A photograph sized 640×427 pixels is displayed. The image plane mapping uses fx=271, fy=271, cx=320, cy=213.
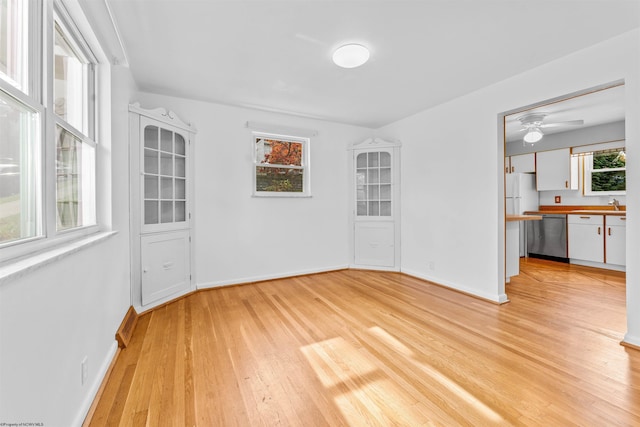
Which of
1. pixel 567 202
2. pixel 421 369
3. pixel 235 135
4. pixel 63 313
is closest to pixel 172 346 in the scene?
pixel 63 313

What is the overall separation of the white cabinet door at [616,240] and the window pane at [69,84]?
6.94 meters

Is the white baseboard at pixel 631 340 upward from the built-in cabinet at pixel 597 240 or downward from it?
downward

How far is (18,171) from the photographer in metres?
1.12

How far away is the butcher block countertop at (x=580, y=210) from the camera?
456 cm

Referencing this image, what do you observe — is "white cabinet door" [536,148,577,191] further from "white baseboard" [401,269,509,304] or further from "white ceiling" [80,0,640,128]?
"white baseboard" [401,269,509,304]

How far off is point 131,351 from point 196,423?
1079 mm

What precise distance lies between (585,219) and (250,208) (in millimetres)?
5810

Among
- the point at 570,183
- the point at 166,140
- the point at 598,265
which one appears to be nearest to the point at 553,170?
the point at 570,183

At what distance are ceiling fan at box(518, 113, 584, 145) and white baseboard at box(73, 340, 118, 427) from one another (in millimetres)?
5667

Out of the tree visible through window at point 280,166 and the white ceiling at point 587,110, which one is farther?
the tree visible through window at point 280,166

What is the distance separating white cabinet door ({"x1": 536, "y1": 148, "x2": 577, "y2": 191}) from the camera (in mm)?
5268

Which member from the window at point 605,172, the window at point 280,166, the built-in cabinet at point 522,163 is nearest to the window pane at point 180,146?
the window at point 280,166

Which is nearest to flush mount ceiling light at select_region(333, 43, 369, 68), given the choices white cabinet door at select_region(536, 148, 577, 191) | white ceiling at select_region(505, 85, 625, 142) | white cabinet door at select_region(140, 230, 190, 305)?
white ceiling at select_region(505, 85, 625, 142)

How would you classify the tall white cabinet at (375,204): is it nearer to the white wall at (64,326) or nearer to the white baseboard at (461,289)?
the white baseboard at (461,289)
